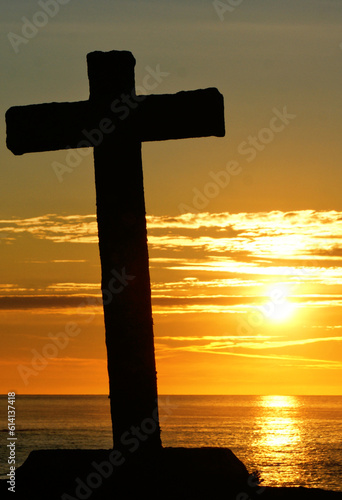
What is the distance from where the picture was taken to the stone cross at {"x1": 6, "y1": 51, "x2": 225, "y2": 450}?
525 centimetres

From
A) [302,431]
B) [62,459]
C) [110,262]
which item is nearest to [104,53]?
[110,262]

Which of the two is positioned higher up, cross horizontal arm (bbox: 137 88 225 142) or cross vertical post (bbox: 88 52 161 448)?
cross horizontal arm (bbox: 137 88 225 142)

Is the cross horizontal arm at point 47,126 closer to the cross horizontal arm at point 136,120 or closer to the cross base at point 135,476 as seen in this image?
the cross horizontal arm at point 136,120

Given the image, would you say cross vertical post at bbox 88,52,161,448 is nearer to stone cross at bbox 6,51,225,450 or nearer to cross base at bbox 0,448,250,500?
Result: stone cross at bbox 6,51,225,450

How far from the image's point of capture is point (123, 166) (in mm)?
5586

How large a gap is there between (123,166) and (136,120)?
0.40 meters

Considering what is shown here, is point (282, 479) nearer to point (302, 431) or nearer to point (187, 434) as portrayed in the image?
point (187, 434)

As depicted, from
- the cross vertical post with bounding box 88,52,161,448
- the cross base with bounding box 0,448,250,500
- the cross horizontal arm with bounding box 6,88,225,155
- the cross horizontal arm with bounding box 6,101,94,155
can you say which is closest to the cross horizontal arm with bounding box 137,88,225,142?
the cross horizontal arm with bounding box 6,88,225,155

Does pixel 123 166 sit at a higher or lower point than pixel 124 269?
higher

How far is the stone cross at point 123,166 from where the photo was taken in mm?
5250

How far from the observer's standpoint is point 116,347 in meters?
5.27

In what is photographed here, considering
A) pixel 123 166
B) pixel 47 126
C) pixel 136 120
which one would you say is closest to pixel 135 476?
pixel 123 166

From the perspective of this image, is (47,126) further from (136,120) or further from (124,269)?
(124,269)

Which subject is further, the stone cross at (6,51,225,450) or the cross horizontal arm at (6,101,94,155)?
the cross horizontal arm at (6,101,94,155)
